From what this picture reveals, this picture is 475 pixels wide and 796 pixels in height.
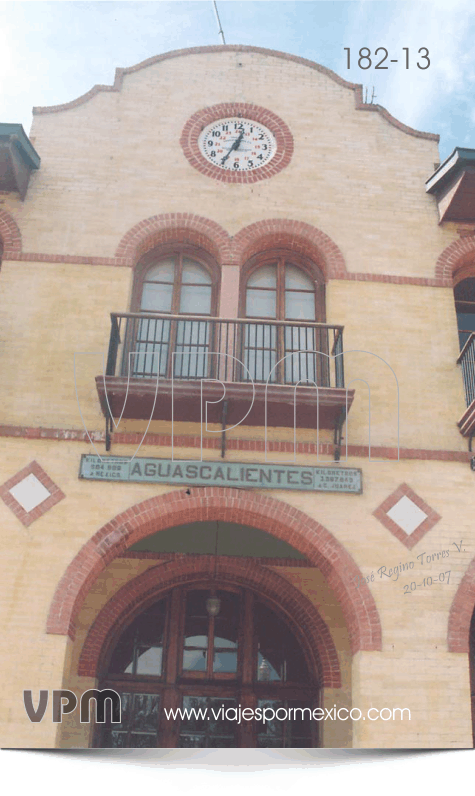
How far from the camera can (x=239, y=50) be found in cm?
1350

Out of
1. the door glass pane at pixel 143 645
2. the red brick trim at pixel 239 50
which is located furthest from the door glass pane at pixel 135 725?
the red brick trim at pixel 239 50

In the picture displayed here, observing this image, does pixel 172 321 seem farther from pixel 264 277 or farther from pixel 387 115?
pixel 387 115

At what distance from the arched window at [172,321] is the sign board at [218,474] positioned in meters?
1.44

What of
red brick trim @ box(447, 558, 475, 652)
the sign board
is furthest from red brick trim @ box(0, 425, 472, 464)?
red brick trim @ box(447, 558, 475, 652)

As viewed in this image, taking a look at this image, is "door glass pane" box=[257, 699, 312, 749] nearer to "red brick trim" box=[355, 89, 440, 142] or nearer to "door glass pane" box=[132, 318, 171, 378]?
Result: "door glass pane" box=[132, 318, 171, 378]

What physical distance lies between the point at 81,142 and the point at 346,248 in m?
4.65

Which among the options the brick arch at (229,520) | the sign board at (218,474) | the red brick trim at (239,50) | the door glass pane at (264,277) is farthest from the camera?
the red brick trim at (239,50)

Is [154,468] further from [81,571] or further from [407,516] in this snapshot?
[407,516]

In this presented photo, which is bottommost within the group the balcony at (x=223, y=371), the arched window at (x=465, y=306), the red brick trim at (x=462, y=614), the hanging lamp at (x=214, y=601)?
the red brick trim at (x=462, y=614)

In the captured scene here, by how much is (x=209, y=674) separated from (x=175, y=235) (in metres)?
6.57

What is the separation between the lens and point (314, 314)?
11.9 meters

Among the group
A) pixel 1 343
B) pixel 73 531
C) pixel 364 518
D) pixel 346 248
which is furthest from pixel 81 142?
pixel 364 518

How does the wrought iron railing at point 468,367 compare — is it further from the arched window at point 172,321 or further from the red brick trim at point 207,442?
the arched window at point 172,321

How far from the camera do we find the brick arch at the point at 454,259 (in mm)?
11750
